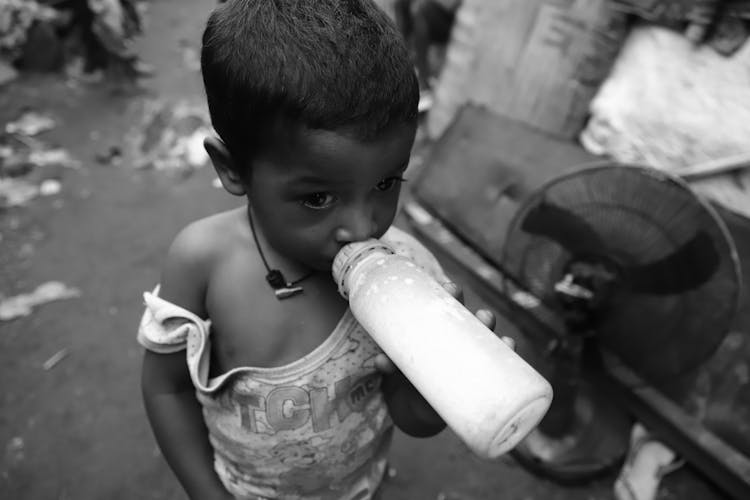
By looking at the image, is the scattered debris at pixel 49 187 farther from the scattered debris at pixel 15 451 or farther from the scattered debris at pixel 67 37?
the scattered debris at pixel 15 451

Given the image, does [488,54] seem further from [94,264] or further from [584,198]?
[94,264]

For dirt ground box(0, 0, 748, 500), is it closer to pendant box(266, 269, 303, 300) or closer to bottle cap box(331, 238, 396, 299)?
pendant box(266, 269, 303, 300)

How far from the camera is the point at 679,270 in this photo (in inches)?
66.1

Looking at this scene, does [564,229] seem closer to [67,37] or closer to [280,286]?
[280,286]

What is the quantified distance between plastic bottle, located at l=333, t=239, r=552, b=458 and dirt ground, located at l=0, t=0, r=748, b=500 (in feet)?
5.11

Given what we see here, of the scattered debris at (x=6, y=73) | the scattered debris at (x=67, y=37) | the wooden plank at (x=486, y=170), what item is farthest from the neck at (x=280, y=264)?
the scattered debris at (x=6, y=73)

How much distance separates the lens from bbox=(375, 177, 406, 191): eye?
0.83 m

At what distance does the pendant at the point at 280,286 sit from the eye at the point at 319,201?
0.22 metres

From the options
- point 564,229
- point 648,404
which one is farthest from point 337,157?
point 648,404

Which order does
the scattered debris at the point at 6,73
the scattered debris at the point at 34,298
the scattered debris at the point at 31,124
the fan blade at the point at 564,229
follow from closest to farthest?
the fan blade at the point at 564,229 < the scattered debris at the point at 34,298 < the scattered debris at the point at 31,124 < the scattered debris at the point at 6,73

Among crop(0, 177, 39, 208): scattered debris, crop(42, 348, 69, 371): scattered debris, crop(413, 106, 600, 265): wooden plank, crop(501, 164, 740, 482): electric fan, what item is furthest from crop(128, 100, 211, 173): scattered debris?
crop(501, 164, 740, 482): electric fan

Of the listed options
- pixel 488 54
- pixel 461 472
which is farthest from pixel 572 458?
pixel 488 54

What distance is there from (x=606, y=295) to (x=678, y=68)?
1.43 m

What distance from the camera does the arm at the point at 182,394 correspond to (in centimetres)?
98
